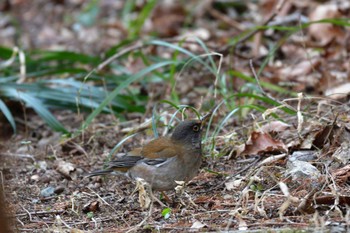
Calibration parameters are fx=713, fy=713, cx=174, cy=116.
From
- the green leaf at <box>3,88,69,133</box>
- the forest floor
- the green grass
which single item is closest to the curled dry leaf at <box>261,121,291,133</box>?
the forest floor

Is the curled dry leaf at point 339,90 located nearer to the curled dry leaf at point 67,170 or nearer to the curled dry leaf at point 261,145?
the curled dry leaf at point 261,145

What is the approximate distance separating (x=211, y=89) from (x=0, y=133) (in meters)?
2.12

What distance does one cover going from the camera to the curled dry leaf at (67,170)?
222 inches

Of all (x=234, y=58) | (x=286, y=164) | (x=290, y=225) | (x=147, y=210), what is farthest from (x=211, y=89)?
(x=290, y=225)

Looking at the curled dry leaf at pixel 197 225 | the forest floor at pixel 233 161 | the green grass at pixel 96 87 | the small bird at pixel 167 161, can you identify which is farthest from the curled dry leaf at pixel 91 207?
the green grass at pixel 96 87

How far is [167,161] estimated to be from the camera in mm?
4973

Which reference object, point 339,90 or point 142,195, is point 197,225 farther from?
point 339,90

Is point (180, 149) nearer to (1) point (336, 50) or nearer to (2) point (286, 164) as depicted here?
(2) point (286, 164)

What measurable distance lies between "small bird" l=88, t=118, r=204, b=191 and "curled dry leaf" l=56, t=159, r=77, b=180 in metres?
0.56

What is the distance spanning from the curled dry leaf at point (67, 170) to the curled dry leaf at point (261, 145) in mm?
1333

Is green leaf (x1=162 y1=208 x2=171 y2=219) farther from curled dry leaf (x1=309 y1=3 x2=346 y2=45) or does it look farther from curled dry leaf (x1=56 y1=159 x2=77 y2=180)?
curled dry leaf (x1=309 y1=3 x2=346 y2=45)

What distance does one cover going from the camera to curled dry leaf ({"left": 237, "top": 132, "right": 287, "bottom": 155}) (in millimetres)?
5332

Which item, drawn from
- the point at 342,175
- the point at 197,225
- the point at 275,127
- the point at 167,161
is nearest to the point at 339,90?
the point at 275,127

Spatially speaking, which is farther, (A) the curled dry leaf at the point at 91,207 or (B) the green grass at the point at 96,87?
(B) the green grass at the point at 96,87
